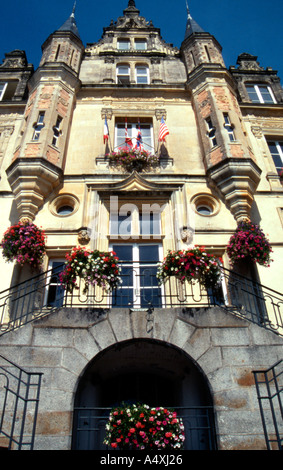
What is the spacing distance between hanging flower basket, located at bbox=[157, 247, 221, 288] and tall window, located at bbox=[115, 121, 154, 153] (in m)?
6.39

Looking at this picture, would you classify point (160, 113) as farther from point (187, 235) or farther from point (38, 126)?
point (187, 235)

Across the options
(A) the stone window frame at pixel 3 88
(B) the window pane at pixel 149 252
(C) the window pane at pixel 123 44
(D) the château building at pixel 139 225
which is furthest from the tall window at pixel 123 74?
(B) the window pane at pixel 149 252

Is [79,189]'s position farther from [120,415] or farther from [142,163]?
[120,415]

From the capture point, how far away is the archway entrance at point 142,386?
24.4 feet

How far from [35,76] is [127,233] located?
7900 mm

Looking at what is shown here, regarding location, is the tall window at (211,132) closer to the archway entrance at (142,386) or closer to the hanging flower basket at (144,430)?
the archway entrance at (142,386)

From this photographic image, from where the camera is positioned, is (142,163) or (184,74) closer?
(142,163)

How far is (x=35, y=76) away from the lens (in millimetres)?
14000

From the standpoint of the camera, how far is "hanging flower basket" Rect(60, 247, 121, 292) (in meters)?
7.46

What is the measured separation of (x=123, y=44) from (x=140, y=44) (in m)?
0.87

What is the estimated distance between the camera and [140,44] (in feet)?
59.5

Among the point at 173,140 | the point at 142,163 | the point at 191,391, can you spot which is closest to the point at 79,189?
the point at 142,163

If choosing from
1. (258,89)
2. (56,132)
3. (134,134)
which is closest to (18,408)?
(56,132)

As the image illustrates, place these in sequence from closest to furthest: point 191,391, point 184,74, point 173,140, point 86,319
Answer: point 86,319, point 191,391, point 173,140, point 184,74
